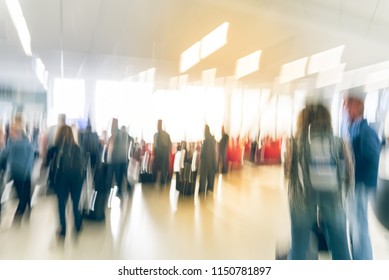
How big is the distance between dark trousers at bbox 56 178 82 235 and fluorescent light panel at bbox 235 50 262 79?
3.30 ft

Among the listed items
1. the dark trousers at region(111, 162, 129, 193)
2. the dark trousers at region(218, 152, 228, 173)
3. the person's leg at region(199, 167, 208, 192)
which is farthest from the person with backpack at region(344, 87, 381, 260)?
the dark trousers at region(111, 162, 129, 193)

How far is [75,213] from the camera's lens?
187 cm

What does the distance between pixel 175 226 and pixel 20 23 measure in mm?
1300

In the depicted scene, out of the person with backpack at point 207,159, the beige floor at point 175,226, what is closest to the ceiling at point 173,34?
the person with backpack at point 207,159

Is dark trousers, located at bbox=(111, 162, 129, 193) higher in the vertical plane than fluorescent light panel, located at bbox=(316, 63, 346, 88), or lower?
lower

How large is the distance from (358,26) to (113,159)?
1498 mm

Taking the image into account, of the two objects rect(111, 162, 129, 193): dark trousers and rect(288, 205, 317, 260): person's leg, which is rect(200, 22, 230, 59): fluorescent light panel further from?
rect(288, 205, 317, 260): person's leg

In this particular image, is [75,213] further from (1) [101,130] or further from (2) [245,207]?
(2) [245,207]

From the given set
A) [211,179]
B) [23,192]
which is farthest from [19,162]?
[211,179]

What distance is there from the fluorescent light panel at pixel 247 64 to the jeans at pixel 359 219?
858 mm

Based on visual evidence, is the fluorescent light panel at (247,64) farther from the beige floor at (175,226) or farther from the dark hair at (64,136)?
the dark hair at (64,136)

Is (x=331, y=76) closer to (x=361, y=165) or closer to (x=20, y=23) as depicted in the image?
(x=361, y=165)

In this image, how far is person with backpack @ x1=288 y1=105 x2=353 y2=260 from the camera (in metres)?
1.98
